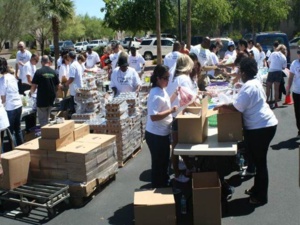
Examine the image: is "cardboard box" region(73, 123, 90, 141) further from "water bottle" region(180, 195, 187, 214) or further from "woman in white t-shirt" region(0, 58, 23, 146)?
"water bottle" region(180, 195, 187, 214)

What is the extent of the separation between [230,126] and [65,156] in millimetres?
2293

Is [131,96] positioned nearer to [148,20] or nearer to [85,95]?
[85,95]

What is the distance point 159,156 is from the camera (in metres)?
5.44

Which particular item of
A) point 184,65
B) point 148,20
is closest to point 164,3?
point 148,20

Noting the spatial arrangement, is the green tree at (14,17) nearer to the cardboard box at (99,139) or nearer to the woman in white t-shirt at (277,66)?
the woman in white t-shirt at (277,66)

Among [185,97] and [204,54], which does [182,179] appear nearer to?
[185,97]

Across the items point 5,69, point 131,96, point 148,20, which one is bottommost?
point 131,96

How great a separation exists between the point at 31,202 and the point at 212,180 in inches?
93.6

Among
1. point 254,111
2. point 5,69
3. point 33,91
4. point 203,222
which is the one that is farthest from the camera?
point 33,91

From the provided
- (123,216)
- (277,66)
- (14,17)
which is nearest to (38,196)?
(123,216)

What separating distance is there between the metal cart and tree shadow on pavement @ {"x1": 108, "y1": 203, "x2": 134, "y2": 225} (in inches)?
28.1

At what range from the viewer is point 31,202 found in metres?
5.61

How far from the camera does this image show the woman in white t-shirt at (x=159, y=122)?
17.2 feet

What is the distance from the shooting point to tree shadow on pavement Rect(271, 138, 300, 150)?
827 cm
